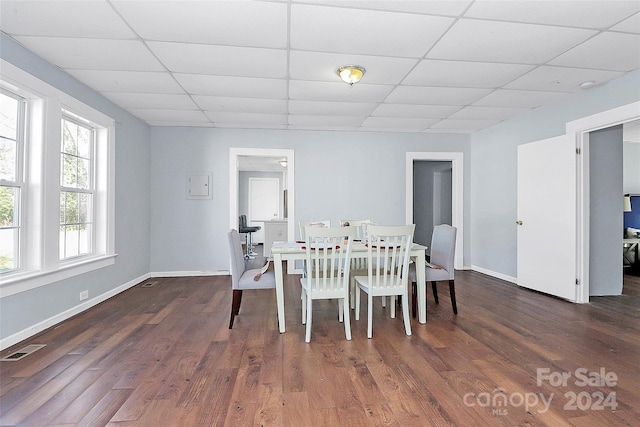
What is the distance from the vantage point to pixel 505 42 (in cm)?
258

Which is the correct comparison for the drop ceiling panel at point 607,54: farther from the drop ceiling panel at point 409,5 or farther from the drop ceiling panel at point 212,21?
the drop ceiling panel at point 212,21

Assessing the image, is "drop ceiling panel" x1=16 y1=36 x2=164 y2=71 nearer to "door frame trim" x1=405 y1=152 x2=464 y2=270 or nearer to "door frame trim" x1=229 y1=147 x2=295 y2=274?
"door frame trim" x1=229 y1=147 x2=295 y2=274

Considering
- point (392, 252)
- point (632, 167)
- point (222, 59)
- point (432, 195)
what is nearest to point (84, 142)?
point (222, 59)

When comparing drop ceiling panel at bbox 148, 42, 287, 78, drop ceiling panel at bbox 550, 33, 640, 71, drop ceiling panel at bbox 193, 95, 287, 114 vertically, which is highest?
drop ceiling panel at bbox 193, 95, 287, 114

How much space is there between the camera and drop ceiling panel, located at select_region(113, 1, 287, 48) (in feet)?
6.97

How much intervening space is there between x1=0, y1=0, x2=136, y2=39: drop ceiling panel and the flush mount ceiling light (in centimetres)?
177

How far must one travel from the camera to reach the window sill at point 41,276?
2447 millimetres

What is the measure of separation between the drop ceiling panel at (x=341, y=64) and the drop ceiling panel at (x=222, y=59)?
0.15 meters

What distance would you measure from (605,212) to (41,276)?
20.0 feet

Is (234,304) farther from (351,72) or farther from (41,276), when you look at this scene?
(351,72)

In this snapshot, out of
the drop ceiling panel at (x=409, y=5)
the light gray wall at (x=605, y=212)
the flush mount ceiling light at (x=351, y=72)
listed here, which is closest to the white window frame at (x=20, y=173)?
the drop ceiling panel at (x=409, y=5)

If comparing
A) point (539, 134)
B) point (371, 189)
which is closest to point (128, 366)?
point (371, 189)

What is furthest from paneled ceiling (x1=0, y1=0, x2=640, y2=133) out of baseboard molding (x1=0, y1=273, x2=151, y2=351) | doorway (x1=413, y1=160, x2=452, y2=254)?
doorway (x1=413, y1=160, x2=452, y2=254)

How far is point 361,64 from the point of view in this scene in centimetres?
298
